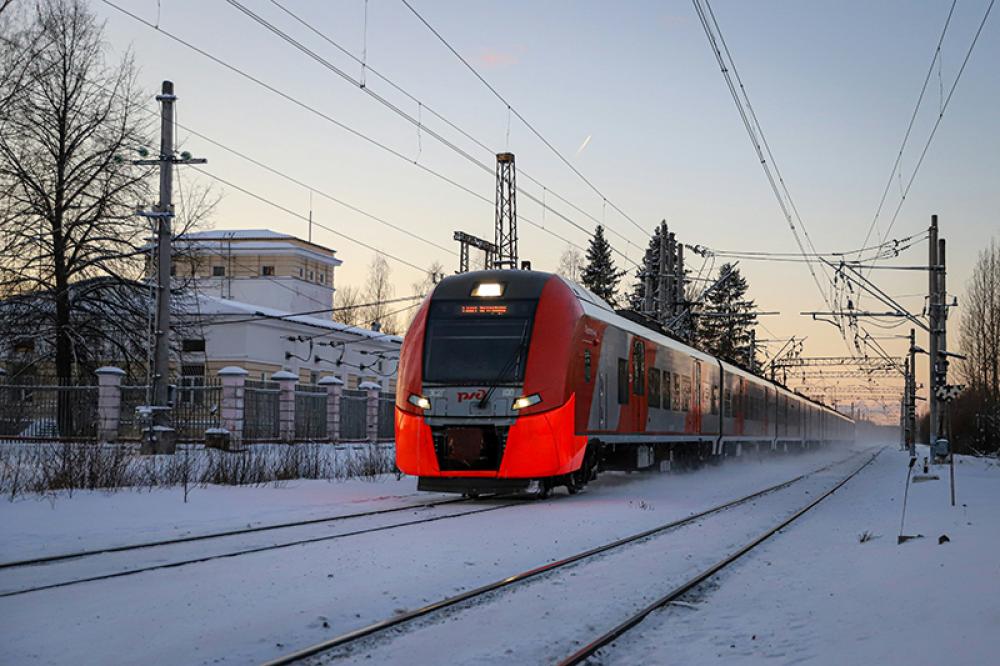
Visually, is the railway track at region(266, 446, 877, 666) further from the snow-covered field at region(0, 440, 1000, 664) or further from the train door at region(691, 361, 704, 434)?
the train door at region(691, 361, 704, 434)

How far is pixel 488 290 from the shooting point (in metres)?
17.4

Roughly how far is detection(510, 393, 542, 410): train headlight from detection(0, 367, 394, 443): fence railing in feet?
33.2

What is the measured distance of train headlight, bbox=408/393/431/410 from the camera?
16.6 m

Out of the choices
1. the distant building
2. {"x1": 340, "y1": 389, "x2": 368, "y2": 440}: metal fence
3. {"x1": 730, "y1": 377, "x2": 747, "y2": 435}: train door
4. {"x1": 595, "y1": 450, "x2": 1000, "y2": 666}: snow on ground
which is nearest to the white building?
the distant building

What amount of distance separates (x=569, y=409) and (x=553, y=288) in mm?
1968

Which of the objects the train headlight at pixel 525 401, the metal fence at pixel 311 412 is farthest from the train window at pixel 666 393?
the metal fence at pixel 311 412

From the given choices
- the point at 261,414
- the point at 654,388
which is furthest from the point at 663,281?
the point at 654,388

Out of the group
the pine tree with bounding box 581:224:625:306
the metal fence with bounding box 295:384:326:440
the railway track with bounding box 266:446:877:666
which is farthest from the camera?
the pine tree with bounding box 581:224:625:306

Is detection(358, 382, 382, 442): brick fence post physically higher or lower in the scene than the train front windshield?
lower

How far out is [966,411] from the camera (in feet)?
193

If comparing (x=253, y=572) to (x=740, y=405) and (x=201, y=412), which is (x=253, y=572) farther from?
(x=740, y=405)

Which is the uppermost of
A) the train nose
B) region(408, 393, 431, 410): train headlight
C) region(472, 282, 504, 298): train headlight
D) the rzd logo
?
region(472, 282, 504, 298): train headlight

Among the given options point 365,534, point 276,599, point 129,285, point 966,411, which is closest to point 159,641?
point 276,599

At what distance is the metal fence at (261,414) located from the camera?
29672 millimetres
